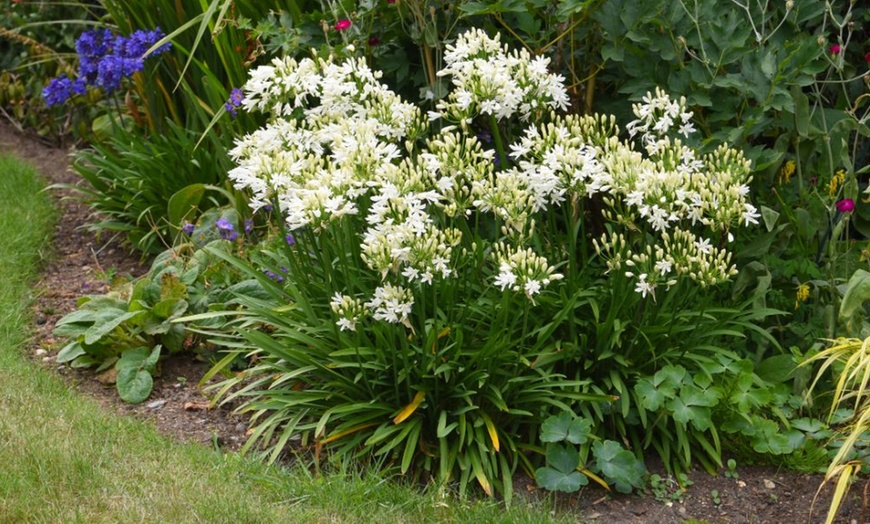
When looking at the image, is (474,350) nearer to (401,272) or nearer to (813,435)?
(401,272)

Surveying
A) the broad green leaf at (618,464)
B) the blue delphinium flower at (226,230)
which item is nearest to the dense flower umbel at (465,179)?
the broad green leaf at (618,464)

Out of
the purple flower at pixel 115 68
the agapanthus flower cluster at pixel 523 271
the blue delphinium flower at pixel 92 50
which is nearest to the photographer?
the agapanthus flower cluster at pixel 523 271

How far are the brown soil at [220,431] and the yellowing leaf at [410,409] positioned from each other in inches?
18.9

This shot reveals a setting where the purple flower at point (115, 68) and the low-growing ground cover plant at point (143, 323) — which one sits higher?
the purple flower at point (115, 68)

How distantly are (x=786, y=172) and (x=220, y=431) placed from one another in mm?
2488

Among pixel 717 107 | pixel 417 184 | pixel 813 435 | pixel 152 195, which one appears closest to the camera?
pixel 417 184

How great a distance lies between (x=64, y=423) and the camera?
3.91 meters

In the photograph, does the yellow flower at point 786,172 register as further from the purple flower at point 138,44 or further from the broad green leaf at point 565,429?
the purple flower at point 138,44

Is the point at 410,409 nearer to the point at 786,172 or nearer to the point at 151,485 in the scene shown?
the point at 151,485

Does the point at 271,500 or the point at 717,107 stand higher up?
the point at 717,107

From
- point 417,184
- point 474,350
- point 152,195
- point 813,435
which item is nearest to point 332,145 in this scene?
point 417,184

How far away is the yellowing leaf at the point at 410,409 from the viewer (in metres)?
3.67

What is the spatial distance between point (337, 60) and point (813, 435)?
8.14ft

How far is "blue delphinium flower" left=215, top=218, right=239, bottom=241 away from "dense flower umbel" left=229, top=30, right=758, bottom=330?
51.7 inches
